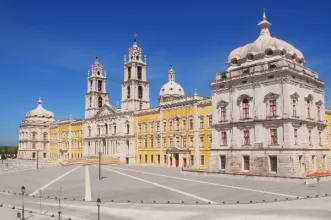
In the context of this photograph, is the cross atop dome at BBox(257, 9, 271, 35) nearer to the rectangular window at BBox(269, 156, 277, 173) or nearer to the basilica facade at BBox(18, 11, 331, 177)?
the basilica facade at BBox(18, 11, 331, 177)

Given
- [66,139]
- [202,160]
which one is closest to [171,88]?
[202,160]

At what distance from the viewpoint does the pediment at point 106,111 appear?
83.9 meters

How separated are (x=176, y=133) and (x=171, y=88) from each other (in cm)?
2260

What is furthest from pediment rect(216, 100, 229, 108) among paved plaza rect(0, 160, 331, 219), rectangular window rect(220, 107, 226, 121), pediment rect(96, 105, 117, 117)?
pediment rect(96, 105, 117, 117)

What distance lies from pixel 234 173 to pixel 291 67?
13.6m

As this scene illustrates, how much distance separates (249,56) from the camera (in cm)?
4416

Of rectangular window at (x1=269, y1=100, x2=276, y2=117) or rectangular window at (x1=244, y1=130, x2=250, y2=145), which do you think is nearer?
rectangular window at (x1=269, y1=100, x2=276, y2=117)

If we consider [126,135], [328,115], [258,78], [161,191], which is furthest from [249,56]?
[126,135]

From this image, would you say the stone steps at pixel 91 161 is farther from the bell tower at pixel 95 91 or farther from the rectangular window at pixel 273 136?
the rectangular window at pixel 273 136

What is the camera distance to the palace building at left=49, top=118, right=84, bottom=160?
9744 cm

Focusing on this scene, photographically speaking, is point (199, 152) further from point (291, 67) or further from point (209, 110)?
point (291, 67)

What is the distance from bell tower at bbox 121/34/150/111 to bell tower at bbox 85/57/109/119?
14.6 meters

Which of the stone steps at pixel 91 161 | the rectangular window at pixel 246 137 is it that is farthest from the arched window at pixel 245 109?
the stone steps at pixel 91 161

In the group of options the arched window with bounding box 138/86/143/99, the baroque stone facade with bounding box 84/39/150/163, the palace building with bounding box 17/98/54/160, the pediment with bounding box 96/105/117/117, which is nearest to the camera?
the baroque stone facade with bounding box 84/39/150/163
